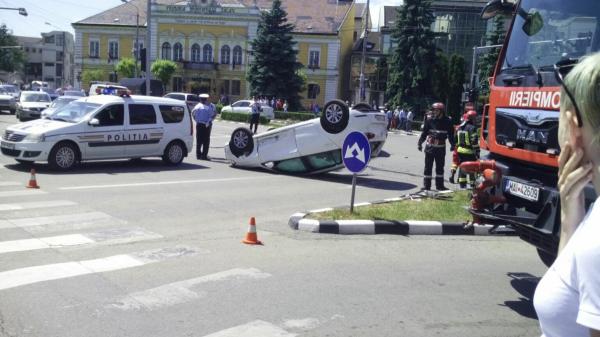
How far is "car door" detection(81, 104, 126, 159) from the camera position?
14570 millimetres

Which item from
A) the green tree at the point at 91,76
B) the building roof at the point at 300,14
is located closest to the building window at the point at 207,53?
the building roof at the point at 300,14

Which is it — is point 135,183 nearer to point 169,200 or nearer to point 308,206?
point 169,200

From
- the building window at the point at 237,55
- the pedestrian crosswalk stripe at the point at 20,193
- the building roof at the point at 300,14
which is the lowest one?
the pedestrian crosswalk stripe at the point at 20,193

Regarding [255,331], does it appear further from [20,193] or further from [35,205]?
[20,193]

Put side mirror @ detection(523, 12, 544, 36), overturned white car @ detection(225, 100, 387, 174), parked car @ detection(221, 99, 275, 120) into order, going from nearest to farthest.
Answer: side mirror @ detection(523, 12, 544, 36)
overturned white car @ detection(225, 100, 387, 174)
parked car @ detection(221, 99, 275, 120)

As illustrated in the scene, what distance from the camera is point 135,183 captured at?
1272cm

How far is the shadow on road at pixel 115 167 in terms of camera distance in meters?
14.0

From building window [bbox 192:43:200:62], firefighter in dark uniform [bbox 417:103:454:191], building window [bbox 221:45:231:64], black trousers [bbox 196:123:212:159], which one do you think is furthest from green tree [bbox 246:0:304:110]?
firefighter in dark uniform [bbox 417:103:454:191]

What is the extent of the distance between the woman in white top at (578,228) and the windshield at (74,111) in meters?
14.1

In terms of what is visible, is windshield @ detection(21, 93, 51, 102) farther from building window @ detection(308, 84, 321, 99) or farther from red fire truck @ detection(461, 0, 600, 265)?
building window @ detection(308, 84, 321, 99)

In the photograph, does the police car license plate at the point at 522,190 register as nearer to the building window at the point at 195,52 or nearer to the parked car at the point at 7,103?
the parked car at the point at 7,103

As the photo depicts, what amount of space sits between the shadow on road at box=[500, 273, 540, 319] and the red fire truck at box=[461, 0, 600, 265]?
0.33 metres

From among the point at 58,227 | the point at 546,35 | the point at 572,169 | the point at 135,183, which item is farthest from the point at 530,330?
the point at 135,183

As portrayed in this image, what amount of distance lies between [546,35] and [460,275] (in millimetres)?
2834
